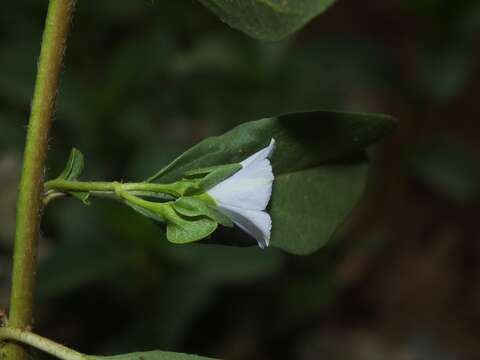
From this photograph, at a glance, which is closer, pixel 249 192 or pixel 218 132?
pixel 249 192

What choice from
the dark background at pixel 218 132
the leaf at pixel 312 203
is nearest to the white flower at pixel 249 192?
the leaf at pixel 312 203

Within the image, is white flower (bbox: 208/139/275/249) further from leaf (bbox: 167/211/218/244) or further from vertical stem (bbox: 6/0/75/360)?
vertical stem (bbox: 6/0/75/360)

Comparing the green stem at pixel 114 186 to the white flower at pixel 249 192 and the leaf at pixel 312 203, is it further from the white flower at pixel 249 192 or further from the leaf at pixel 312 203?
the leaf at pixel 312 203

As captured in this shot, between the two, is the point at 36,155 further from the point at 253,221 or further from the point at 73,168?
the point at 253,221

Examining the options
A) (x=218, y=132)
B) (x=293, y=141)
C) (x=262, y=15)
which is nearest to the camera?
(x=262, y=15)

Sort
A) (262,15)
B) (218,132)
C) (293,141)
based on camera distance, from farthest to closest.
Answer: (218,132)
(293,141)
(262,15)

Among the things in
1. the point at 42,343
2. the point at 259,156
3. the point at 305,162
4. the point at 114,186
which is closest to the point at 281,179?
the point at 305,162

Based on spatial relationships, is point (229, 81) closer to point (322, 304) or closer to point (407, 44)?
point (322, 304)

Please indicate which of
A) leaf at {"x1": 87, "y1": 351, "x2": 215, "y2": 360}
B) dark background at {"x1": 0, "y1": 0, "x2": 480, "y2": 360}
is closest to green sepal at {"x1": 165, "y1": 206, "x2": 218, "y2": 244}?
leaf at {"x1": 87, "y1": 351, "x2": 215, "y2": 360}
